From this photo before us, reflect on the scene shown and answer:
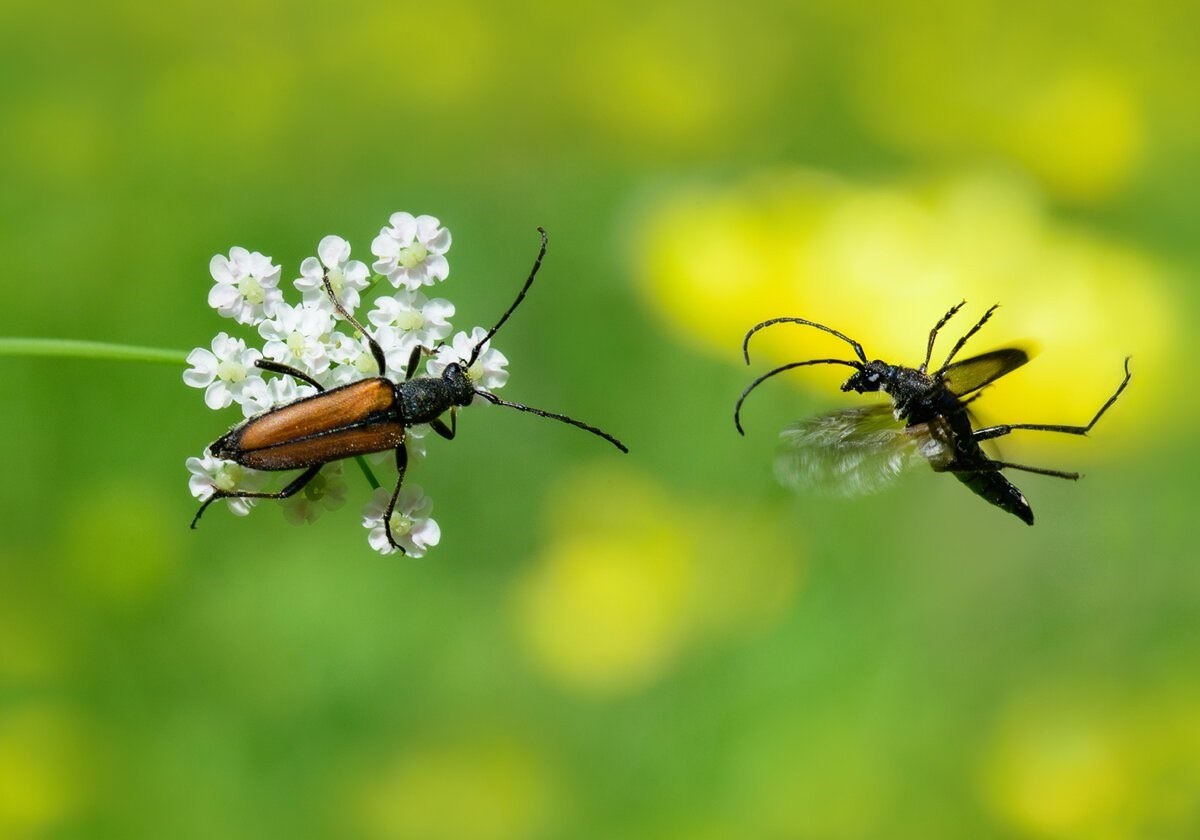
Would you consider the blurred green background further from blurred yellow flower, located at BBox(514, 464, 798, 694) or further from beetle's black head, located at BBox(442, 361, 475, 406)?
beetle's black head, located at BBox(442, 361, 475, 406)

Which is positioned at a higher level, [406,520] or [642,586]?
[406,520]

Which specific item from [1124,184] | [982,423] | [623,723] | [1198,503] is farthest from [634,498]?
[1124,184]

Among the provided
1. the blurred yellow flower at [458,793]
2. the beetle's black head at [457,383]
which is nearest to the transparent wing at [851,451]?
the beetle's black head at [457,383]

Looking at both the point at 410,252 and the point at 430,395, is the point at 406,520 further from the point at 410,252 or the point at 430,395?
the point at 410,252

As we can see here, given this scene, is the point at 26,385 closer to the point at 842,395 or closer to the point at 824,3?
the point at 842,395

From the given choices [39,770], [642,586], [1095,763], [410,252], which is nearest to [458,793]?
[642,586]

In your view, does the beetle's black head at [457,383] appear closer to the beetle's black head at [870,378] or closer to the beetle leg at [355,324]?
the beetle leg at [355,324]
